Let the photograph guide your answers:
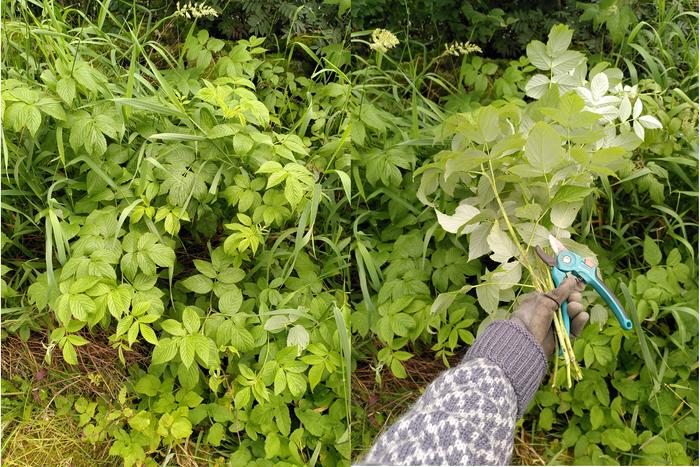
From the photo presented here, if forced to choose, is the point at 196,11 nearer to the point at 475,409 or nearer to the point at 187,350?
the point at 187,350

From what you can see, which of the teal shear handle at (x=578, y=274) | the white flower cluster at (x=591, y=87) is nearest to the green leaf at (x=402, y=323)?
the teal shear handle at (x=578, y=274)

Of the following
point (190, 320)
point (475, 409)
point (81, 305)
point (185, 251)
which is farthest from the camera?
point (185, 251)

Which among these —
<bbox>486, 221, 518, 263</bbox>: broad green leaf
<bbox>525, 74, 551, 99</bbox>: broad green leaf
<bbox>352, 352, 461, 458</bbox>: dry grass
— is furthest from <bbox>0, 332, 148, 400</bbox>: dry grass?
<bbox>525, 74, 551, 99</bbox>: broad green leaf

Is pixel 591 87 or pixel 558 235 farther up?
pixel 591 87

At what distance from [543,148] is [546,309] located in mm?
310

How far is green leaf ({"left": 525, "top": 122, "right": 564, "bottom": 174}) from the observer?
115 centimetres

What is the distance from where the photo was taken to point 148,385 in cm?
147

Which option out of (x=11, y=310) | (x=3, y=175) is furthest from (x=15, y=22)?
(x=11, y=310)

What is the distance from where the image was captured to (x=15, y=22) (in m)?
1.62

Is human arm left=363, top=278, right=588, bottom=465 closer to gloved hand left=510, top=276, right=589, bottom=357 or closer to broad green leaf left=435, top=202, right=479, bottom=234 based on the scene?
gloved hand left=510, top=276, right=589, bottom=357

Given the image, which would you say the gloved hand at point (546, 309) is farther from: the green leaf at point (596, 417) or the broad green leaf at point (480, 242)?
the green leaf at point (596, 417)

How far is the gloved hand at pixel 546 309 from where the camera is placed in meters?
1.19

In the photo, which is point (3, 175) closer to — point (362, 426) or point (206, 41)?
point (206, 41)

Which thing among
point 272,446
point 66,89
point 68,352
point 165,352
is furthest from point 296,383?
point 66,89
